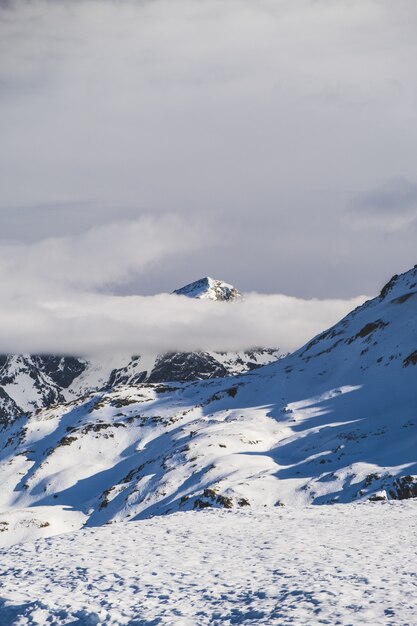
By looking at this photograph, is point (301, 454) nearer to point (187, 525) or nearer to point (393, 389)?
point (393, 389)

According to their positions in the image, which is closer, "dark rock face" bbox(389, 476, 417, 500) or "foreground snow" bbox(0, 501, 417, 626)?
"foreground snow" bbox(0, 501, 417, 626)

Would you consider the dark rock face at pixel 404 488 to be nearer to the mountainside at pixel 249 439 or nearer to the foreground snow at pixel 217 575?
the mountainside at pixel 249 439

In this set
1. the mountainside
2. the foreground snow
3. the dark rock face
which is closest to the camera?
the foreground snow

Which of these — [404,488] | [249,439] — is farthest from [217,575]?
[249,439]

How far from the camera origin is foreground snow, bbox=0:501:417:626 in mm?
16766

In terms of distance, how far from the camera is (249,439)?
12025cm

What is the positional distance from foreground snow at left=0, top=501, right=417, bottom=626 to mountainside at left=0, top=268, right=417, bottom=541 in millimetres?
42881

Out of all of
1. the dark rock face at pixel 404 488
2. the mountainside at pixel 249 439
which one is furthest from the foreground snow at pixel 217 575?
the mountainside at pixel 249 439

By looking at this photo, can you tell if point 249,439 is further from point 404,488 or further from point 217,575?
point 217,575

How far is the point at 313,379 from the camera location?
14900cm

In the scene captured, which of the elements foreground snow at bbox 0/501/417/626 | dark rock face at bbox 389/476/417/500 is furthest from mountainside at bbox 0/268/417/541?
foreground snow at bbox 0/501/417/626

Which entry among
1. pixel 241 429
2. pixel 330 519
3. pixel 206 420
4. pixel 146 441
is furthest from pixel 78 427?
pixel 330 519

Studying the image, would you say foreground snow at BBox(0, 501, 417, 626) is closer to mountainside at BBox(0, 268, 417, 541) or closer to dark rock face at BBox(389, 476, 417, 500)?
dark rock face at BBox(389, 476, 417, 500)

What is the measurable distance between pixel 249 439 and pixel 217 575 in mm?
101064
